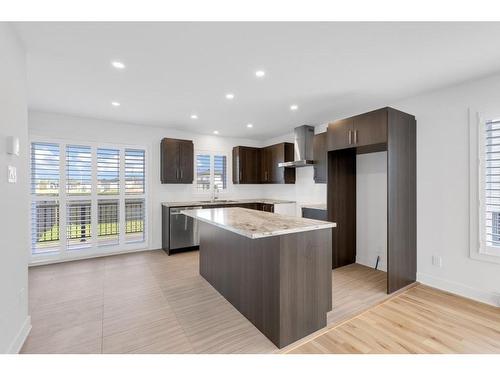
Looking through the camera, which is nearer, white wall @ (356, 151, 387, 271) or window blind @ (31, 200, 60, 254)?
white wall @ (356, 151, 387, 271)

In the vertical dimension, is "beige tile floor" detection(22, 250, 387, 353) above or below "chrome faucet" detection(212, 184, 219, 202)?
below

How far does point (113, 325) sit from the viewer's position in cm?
221

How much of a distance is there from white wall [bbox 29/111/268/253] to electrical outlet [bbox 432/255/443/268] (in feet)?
13.6

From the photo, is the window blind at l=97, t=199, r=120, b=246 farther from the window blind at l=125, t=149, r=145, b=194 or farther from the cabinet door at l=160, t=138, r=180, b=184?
the cabinet door at l=160, t=138, r=180, b=184

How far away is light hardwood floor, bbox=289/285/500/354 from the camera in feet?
6.15

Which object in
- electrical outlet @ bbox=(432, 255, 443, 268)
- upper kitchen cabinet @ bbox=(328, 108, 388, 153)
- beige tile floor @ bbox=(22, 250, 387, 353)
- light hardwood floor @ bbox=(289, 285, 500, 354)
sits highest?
upper kitchen cabinet @ bbox=(328, 108, 388, 153)

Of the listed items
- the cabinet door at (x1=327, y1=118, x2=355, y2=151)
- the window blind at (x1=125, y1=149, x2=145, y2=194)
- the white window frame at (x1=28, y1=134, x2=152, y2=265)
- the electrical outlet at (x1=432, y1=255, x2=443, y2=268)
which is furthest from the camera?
the window blind at (x1=125, y1=149, x2=145, y2=194)

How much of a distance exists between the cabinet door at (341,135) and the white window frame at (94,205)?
3628 millimetres

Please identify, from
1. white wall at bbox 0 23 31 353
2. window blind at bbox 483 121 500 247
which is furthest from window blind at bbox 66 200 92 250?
window blind at bbox 483 121 500 247

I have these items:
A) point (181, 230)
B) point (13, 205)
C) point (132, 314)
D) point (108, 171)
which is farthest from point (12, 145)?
point (181, 230)

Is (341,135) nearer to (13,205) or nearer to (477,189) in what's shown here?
(477,189)

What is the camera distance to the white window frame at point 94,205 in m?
4.04

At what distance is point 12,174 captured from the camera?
72.6 inches

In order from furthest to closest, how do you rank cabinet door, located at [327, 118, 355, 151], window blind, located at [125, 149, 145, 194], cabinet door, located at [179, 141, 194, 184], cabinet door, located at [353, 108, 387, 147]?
cabinet door, located at [179, 141, 194, 184]
window blind, located at [125, 149, 145, 194]
cabinet door, located at [327, 118, 355, 151]
cabinet door, located at [353, 108, 387, 147]
